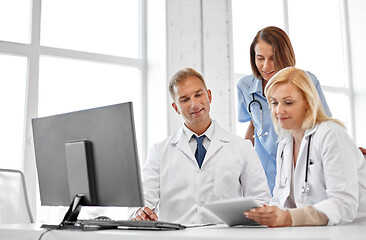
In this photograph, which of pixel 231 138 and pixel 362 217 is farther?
pixel 231 138

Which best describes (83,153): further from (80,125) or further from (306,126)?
(306,126)

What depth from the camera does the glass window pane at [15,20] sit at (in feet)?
9.77

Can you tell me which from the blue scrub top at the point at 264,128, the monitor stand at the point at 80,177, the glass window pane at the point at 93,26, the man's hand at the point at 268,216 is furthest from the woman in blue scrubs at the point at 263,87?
the glass window pane at the point at 93,26

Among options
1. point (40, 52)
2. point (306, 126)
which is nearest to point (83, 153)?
point (306, 126)

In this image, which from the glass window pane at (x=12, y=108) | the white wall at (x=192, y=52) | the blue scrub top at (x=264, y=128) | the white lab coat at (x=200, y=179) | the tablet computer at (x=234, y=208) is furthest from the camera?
the white wall at (x=192, y=52)

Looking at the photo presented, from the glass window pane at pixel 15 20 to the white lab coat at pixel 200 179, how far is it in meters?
1.57

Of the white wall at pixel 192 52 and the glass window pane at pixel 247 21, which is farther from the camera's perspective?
the glass window pane at pixel 247 21

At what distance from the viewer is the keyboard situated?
119 centimetres

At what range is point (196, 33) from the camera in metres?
3.50

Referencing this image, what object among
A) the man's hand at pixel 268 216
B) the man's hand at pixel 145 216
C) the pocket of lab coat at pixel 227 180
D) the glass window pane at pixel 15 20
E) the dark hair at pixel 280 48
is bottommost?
the man's hand at pixel 145 216

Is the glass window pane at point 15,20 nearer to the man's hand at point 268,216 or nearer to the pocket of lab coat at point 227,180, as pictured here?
the pocket of lab coat at point 227,180

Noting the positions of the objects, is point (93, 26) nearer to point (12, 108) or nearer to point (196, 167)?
point (12, 108)

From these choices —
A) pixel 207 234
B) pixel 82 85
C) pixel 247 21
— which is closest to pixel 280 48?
pixel 207 234

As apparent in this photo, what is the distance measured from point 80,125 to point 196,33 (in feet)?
7.46
